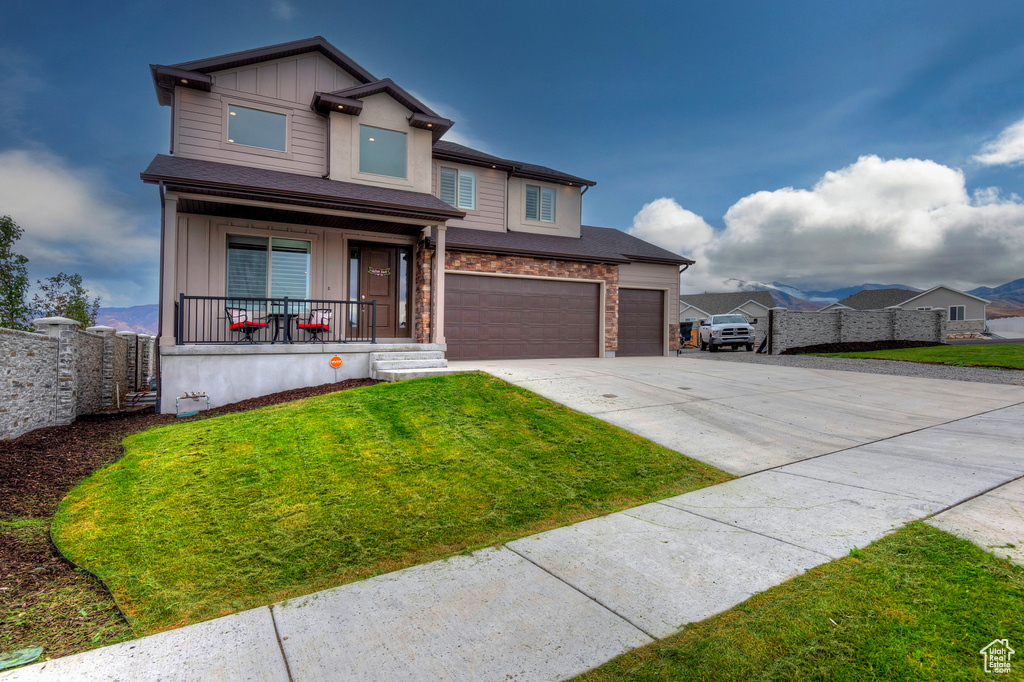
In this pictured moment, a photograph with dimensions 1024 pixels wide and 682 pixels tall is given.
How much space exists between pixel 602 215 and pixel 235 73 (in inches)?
554

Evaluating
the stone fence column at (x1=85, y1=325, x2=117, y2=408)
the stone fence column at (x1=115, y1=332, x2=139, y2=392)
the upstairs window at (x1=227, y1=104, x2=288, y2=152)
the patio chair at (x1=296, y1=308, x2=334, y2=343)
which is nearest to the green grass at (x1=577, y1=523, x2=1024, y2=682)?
the patio chair at (x1=296, y1=308, x2=334, y2=343)

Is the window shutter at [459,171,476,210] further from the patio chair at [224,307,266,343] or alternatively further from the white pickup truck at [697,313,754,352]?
the white pickup truck at [697,313,754,352]

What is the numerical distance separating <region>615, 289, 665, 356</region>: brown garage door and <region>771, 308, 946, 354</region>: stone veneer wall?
514cm

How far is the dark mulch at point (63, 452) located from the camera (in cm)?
422

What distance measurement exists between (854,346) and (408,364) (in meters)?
18.4

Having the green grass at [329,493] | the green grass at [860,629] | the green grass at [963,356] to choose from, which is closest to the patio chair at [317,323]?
the green grass at [329,493]

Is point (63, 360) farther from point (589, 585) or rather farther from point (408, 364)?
point (589, 585)

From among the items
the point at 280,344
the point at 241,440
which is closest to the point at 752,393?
the point at 241,440

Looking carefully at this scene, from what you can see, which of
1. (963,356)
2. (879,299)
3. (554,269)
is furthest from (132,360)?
(879,299)

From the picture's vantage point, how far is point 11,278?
14242mm

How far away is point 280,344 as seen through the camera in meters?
9.53

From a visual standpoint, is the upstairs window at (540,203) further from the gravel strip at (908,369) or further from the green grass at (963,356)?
the green grass at (963,356)

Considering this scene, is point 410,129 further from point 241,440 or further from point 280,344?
point 241,440

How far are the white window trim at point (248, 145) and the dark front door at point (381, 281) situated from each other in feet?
9.76
